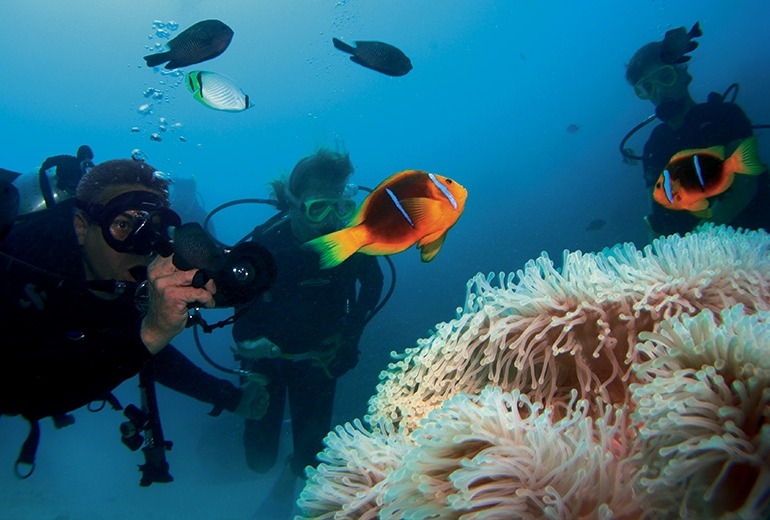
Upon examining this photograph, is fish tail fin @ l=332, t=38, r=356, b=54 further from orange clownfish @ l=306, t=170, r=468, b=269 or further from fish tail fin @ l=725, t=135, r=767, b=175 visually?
fish tail fin @ l=725, t=135, r=767, b=175

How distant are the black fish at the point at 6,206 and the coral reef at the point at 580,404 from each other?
6.29 ft

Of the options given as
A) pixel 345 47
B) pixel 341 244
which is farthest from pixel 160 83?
pixel 341 244

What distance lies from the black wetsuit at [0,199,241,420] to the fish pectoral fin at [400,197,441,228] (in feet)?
5.52

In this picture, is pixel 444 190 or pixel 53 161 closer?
pixel 444 190

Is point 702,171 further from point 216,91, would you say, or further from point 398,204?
point 216,91

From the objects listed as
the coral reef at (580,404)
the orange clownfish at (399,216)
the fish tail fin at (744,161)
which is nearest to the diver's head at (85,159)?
the orange clownfish at (399,216)

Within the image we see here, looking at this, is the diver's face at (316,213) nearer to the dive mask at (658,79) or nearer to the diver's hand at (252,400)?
the diver's hand at (252,400)

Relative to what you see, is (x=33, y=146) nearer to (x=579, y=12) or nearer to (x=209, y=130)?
(x=209, y=130)

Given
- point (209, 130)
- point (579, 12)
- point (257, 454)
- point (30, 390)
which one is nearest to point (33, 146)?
point (209, 130)

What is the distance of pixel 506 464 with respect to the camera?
1273 mm

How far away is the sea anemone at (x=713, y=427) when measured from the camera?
990mm

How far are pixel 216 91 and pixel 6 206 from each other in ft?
7.60

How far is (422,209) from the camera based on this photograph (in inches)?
78.3

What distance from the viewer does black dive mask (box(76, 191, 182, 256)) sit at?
276cm
